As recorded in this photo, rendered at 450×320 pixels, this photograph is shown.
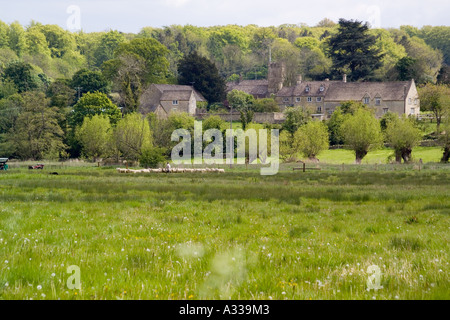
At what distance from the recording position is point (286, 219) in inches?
568

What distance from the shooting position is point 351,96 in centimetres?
11019

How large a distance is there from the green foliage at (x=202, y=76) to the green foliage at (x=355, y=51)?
32.7 m

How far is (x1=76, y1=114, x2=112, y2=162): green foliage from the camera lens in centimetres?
7381

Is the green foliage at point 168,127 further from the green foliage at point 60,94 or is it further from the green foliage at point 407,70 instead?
the green foliage at point 407,70

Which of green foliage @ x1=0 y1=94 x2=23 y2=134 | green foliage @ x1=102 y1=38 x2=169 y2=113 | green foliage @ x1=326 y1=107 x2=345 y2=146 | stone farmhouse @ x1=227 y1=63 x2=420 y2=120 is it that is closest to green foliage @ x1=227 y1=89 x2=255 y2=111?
stone farmhouse @ x1=227 y1=63 x2=420 y2=120

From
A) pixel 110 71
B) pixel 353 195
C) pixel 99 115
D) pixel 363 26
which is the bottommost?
pixel 353 195

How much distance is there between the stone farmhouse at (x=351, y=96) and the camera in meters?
107

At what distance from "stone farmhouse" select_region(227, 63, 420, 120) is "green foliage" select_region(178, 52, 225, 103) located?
16.5 m

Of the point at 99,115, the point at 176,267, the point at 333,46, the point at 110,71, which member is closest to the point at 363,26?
the point at 333,46

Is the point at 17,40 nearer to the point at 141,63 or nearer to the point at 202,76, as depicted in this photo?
the point at 141,63

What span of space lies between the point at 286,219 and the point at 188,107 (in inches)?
3720

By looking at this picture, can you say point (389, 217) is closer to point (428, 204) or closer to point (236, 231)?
point (428, 204)

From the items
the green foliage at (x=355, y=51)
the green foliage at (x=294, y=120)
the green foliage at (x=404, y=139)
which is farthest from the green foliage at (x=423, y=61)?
the green foliage at (x=404, y=139)

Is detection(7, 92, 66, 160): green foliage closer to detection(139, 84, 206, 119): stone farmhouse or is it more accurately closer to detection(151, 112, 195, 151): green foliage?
detection(151, 112, 195, 151): green foliage
